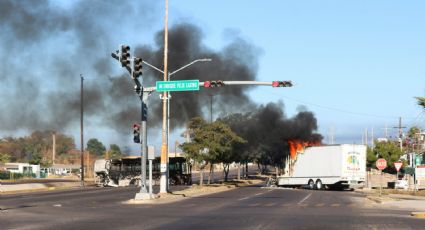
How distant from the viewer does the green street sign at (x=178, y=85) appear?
102 ft

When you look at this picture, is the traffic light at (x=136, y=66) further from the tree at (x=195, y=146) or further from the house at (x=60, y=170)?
the house at (x=60, y=170)

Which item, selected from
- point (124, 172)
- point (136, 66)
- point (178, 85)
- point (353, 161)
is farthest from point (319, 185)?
point (136, 66)

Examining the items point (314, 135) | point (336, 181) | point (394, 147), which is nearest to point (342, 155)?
point (336, 181)

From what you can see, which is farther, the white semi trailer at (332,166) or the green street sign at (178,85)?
the white semi trailer at (332,166)

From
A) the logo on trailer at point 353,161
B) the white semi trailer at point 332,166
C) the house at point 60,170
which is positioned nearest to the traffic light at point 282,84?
the white semi trailer at point 332,166

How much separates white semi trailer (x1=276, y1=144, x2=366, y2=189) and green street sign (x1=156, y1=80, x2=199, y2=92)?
18538 mm

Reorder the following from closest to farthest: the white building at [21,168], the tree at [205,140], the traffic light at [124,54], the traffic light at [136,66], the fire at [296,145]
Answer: the traffic light at [124,54] → the traffic light at [136,66] → the tree at [205,140] → the fire at [296,145] → the white building at [21,168]

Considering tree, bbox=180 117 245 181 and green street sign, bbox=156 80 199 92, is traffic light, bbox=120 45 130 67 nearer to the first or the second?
green street sign, bbox=156 80 199 92

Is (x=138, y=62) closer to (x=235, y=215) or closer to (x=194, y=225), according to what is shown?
(x=235, y=215)

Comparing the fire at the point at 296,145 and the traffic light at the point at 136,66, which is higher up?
the traffic light at the point at 136,66

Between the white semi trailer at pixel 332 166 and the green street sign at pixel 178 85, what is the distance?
730 inches

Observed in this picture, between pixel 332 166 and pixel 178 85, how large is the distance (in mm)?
19738

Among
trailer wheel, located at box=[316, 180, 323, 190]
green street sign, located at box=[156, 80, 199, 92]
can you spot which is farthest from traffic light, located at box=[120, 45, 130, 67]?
trailer wheel, located at box=[316, 180, 323, 190]

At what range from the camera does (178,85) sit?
31.3 meters
